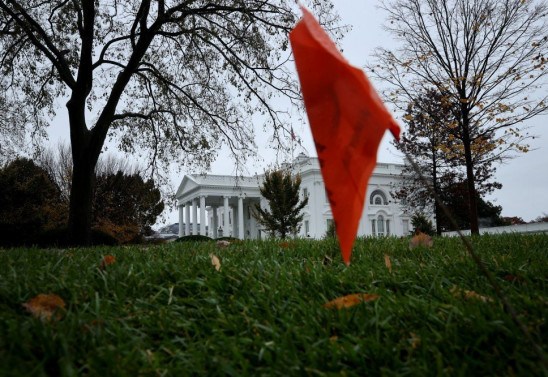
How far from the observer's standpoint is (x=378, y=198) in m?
46.3

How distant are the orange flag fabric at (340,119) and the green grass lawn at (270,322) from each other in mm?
550

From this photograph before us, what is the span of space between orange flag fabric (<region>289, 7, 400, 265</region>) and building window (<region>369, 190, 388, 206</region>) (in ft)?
150

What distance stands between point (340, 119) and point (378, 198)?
4672 cm

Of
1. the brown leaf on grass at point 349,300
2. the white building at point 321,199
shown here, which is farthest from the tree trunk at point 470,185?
the white building at point 321,199

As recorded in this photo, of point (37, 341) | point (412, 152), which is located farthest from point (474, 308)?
point (412, 152)

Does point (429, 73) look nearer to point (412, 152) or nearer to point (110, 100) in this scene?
point (412, 152)

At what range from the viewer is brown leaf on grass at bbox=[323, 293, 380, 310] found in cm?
182

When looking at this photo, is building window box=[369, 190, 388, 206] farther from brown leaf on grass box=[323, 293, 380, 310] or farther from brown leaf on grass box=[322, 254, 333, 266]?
brown leaf on grass box=[323, 293, 380, 310]

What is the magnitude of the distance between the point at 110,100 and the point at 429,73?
9645 mm

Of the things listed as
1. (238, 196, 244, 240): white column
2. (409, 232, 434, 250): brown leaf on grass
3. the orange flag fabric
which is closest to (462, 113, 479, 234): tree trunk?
(409, 232, 434, 250): brown leaf on grass

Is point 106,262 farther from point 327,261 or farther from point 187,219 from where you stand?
point 187,219

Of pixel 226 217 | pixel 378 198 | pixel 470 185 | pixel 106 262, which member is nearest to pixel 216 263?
pixel 106 262

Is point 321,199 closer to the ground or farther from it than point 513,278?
farther from it

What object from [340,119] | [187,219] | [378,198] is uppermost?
[378,198]
